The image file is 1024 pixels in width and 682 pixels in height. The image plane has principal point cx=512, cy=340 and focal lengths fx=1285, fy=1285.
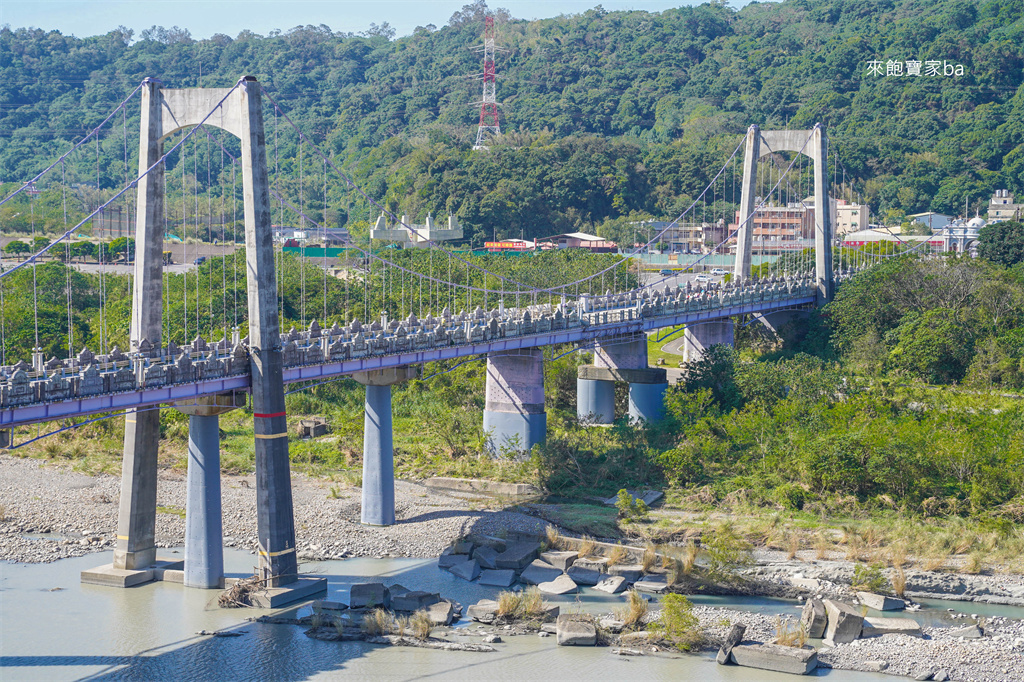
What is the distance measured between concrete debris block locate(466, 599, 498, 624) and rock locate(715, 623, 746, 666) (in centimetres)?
554

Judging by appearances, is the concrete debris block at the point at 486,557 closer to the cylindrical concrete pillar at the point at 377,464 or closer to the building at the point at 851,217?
the cylindrical concrete pillar at the point at 377,464

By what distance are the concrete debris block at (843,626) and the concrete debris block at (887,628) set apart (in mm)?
238

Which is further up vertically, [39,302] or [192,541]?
[39,302]

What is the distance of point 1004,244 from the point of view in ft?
260

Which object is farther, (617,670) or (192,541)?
(192,541)

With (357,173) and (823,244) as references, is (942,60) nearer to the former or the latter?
(357,173)

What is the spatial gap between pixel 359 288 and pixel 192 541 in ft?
143

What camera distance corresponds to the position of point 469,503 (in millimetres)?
43062

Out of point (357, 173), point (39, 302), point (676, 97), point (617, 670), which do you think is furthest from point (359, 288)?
point (676, 97)

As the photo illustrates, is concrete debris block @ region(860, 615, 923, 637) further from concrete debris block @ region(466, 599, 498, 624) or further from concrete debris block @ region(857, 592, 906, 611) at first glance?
concrete debris block @ region(466, 599, 498, 624)

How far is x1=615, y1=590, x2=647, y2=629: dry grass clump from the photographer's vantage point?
30.5 metres

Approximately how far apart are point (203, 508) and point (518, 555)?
28.7 feet

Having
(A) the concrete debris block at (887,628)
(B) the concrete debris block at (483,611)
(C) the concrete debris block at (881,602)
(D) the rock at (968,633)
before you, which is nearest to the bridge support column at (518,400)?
(B) the concrete debris block at (483,611)

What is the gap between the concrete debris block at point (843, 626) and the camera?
29.7 meters
